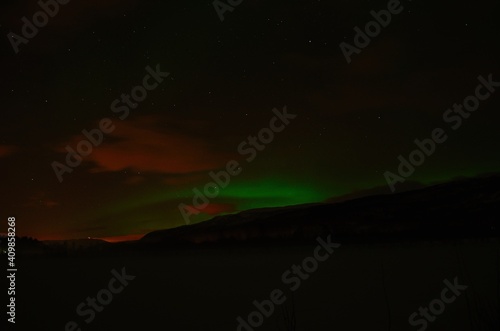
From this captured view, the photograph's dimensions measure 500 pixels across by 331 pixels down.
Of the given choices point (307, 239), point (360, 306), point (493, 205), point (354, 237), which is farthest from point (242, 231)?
point (360, 306)

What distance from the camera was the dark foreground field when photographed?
12.3m

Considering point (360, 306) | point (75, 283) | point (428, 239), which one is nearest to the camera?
point (360, 306)

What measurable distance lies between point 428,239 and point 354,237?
Result: 22.7 ft

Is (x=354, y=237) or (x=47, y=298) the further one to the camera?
(x=354, y=237)

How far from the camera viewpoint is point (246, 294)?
1845 centimetres

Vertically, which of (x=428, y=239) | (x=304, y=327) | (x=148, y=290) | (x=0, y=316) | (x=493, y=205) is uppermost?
(x=493, y=205)

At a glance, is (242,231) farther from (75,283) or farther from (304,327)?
(304,327)

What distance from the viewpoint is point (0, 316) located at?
13102 mm

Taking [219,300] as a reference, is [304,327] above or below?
below

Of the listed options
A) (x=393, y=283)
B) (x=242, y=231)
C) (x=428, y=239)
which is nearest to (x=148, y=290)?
(x=393, y=283)

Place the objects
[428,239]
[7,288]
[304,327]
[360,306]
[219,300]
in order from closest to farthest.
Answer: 1. [304,327]
2. [360,306]
3. [219,300]
4. [7,288]
5. [428,239]

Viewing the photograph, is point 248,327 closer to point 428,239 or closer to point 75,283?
point 75,283

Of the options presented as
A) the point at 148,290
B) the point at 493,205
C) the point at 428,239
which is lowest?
the point at 148,290

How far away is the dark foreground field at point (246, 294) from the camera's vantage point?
12297 millimetres
